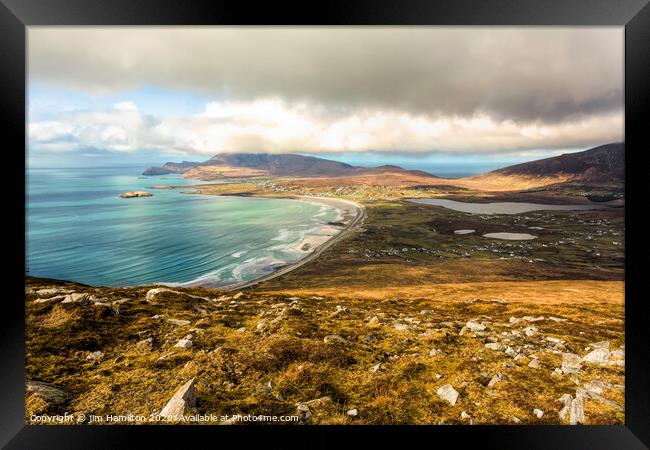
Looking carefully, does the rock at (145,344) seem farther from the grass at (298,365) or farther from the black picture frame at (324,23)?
the black picture frame at (324,23)

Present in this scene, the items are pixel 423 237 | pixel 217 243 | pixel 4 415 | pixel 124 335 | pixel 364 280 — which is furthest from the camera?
pixel 423 237

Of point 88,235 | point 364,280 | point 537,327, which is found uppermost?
point 88,235

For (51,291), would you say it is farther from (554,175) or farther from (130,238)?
(554,175)

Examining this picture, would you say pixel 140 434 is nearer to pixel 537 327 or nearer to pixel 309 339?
pixel 309 339

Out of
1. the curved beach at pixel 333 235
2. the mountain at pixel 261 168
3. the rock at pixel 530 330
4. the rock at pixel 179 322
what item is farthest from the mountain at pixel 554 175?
the rock at pixel 179 322

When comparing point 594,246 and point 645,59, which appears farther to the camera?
point 594,246

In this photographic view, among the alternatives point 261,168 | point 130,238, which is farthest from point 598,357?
point 261,168

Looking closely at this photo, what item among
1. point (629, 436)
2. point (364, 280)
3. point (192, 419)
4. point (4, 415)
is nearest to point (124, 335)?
point (4, 415)

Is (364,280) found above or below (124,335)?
below
